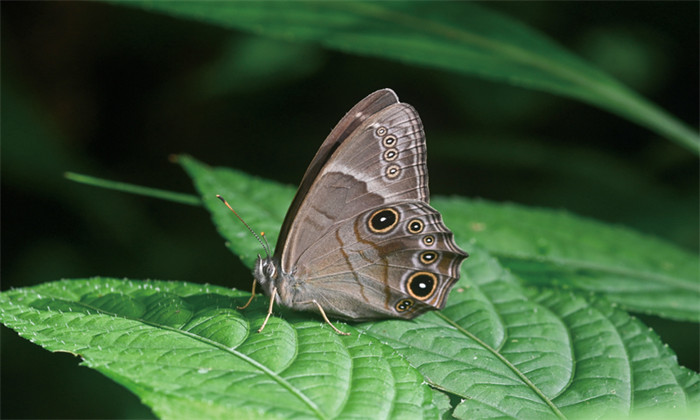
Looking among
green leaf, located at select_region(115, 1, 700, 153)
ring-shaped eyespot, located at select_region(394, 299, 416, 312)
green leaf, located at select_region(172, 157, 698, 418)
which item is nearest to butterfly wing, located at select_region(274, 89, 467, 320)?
ring-shaped eyespot, located at select_region(394, 299, 416, 312)

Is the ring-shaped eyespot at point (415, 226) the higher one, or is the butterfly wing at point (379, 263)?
the ring-shaped eyespot at point (415, 226)

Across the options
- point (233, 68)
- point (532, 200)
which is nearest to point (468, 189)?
point (532, 200)

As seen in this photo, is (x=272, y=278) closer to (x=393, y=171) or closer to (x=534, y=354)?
(x=393, y=171)

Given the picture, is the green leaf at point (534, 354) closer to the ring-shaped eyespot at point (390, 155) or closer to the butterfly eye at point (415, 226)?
the butterfly eye at point (415, 226)

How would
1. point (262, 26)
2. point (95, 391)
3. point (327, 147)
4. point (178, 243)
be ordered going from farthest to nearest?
point (178, 243) → point (95, 391) → point (262, 26) → point (327, 147)

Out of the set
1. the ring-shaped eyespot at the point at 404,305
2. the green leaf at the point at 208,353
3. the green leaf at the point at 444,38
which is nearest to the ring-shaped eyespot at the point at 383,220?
the ring-shaped eyespot at the point at 404,305

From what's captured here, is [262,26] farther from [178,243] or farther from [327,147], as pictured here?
[178,243]
